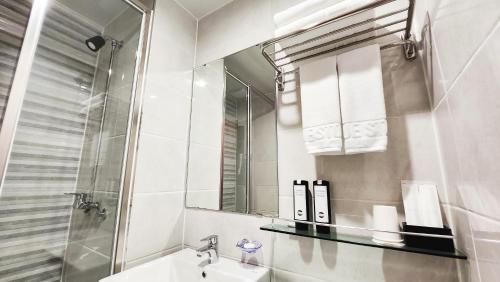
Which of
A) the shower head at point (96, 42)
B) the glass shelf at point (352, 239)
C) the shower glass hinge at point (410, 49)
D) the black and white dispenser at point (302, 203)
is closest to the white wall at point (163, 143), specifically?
the shower head at point (96, 42)

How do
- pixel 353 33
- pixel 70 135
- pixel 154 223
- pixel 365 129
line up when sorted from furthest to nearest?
1. pixel 70 135
2. pixel 154 223
3. pixel 353 33
4. pixel 365 129

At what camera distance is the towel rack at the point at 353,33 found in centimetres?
72

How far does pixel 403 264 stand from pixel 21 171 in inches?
69.3

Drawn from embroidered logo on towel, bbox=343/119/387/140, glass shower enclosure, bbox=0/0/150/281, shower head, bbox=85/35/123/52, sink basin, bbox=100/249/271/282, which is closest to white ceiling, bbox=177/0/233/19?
glass shower enclosure, bbox=0/0/150/281

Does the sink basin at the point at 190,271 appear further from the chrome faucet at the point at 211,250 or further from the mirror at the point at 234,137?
the mirror at the point at 234,137

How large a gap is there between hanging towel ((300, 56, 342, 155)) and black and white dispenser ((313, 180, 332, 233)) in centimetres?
14

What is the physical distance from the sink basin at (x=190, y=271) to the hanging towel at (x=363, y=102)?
64cm

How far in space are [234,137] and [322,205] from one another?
2.00 ft

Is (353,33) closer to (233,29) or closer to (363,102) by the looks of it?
(363,102)

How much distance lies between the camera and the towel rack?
725 millimetres

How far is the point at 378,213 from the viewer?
0.67m

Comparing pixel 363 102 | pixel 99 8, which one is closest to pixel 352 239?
pixel 363 102

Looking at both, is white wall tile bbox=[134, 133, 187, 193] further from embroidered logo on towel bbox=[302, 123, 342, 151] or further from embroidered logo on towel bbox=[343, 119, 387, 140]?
embroidered logo on towel bbox=[343, 119, 387, 140]

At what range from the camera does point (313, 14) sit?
2.55 ft
